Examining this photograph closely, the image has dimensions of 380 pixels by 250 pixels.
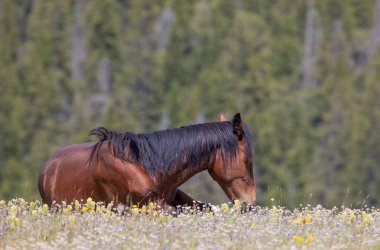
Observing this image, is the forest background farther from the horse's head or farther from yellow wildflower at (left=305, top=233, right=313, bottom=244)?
yellow wildflower at (left=305, top=233, right=313, bottom=244)

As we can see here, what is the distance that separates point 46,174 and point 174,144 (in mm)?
2136

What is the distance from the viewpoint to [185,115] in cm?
11075

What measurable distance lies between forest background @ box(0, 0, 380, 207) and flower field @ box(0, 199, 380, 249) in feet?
239

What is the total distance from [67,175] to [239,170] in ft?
7.26

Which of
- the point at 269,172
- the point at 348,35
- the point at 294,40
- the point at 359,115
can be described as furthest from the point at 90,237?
the point at 348,35

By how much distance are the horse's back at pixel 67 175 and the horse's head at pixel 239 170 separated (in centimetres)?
157

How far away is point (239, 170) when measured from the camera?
42.3 feet

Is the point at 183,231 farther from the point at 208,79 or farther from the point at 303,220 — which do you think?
the point at 208,79

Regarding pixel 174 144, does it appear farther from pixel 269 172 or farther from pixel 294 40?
pixel 294 40

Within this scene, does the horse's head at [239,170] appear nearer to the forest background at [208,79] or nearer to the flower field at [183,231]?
the flower field at [183,231]

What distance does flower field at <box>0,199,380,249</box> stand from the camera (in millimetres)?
8961

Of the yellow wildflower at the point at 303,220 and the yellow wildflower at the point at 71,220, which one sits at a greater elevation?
the yellow wildflower at the point at 71,220

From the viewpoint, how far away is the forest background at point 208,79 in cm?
9994

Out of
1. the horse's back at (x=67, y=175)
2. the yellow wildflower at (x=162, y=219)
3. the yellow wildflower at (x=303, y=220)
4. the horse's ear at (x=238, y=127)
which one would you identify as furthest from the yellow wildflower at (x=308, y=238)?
the horse's back at (x=67, y=175)
